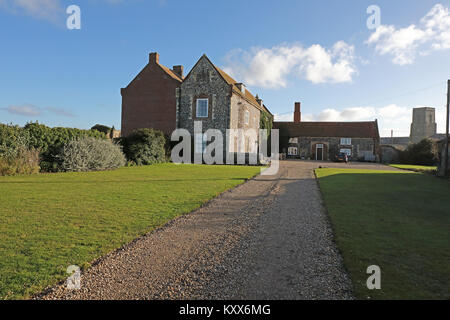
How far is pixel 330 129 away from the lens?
46281mm

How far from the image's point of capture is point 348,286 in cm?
343

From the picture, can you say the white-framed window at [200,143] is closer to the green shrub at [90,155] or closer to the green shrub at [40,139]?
the green shrub at [90,155]

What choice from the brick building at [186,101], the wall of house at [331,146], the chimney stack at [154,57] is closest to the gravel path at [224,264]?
the brick building at [186,101]

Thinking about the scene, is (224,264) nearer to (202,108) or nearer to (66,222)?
(66,222)

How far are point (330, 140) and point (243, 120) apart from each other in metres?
21.1

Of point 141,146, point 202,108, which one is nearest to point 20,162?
point 141,146

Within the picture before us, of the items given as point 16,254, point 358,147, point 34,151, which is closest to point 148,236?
point 16,254

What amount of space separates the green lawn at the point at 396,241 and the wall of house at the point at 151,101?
77.2 ft

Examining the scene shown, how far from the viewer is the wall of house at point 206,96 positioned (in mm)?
27875

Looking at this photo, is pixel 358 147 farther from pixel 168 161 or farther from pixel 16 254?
pixel 16 254
